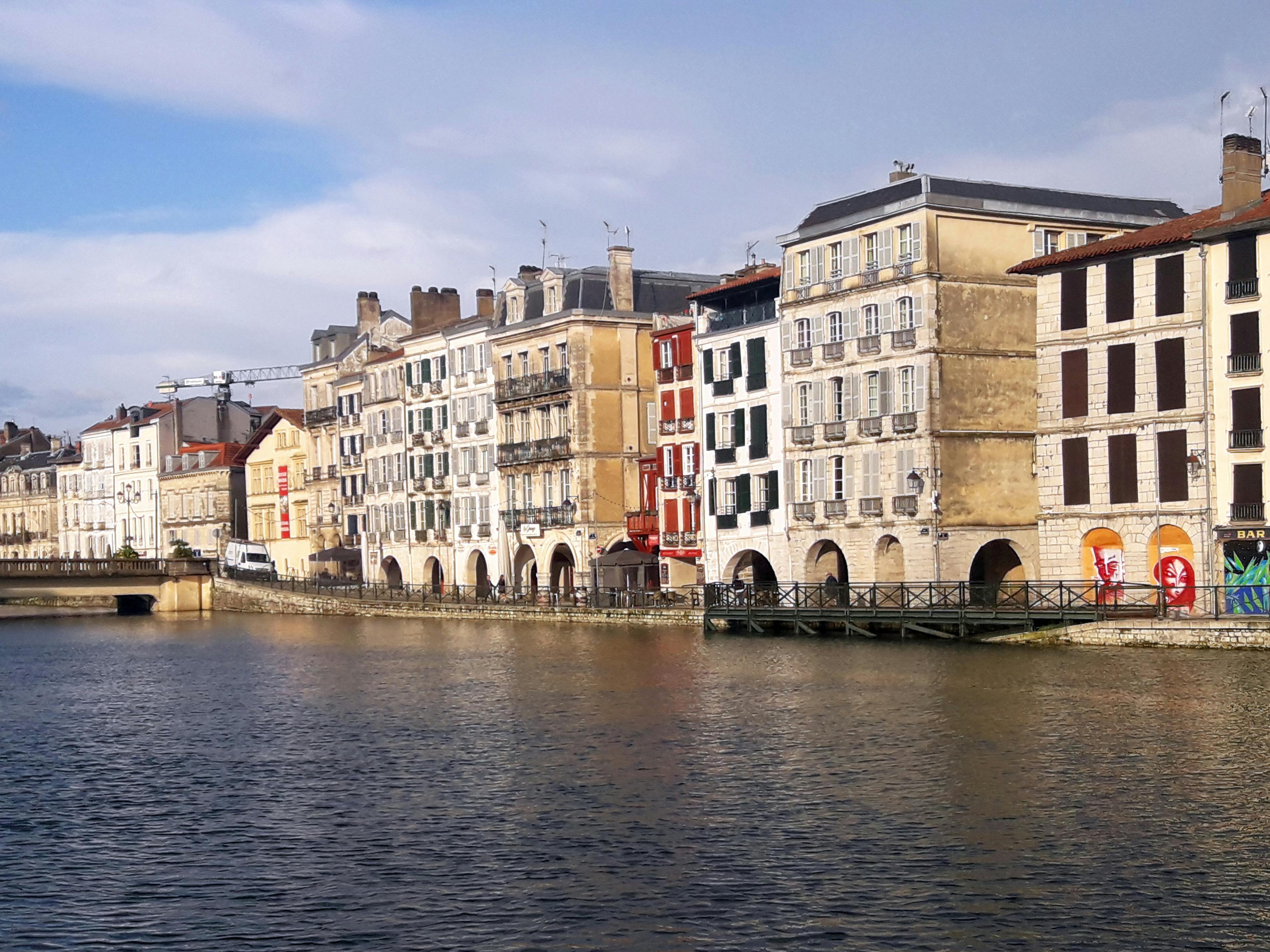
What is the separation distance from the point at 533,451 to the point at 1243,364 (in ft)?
147

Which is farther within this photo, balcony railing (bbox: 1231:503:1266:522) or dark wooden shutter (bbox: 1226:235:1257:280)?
dark wooden shutter (bbox: 1226:235:1257:280)

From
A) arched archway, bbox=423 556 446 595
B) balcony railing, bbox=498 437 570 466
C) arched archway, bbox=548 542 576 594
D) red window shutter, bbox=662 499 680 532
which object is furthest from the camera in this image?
arched archway, bbox=423 556 446 595

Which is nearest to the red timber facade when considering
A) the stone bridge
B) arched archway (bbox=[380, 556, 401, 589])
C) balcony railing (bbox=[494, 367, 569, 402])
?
balcony railing (bbox=[494, 367, 569, 402])

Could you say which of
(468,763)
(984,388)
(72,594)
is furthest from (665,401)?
(72,594)

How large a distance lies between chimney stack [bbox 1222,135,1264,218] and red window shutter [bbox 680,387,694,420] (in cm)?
2907

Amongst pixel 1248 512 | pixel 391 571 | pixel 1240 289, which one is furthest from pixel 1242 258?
pixel 391 571

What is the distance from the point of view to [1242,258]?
53.1 m

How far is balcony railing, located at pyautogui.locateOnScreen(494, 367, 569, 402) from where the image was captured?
87.7m

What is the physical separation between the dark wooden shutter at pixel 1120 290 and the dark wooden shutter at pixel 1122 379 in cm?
101

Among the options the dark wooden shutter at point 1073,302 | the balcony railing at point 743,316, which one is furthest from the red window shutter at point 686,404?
the dark wooden shutter at point 1073,302

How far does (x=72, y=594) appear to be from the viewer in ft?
409

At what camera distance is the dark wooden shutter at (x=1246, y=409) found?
52.8 m

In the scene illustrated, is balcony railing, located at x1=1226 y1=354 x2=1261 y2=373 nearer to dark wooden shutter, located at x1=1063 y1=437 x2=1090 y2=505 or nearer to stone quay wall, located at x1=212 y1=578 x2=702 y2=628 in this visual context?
dark wooden shutter, located at x1=1063 y1=437 x2=1090 y2=505

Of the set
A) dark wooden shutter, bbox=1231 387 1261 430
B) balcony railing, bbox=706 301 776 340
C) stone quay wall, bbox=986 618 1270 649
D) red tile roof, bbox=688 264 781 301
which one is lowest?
stone quay wall, bbox=986 618 1270 649
